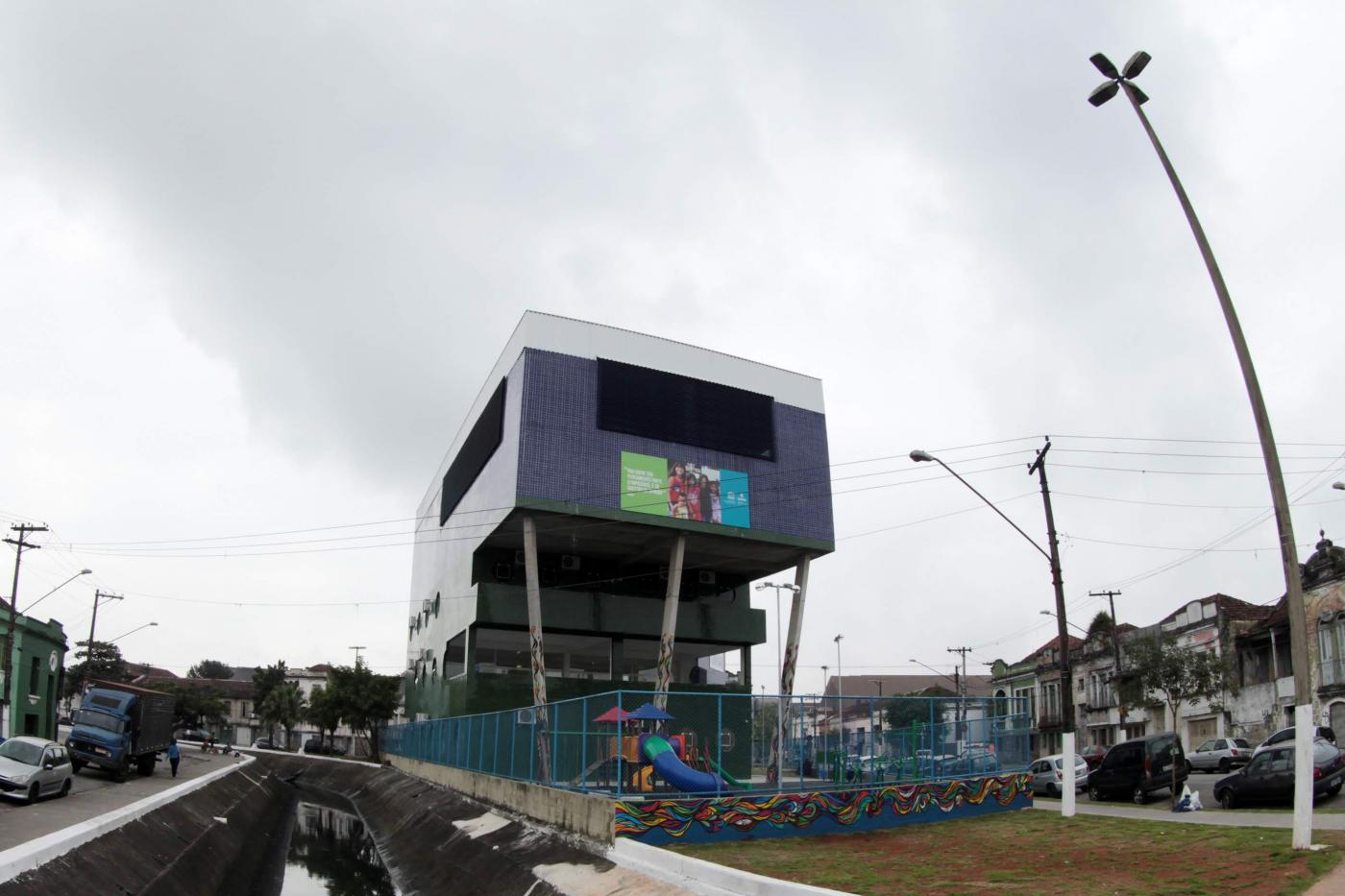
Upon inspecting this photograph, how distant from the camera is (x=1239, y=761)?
38500mm

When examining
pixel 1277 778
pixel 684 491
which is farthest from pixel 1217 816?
pixel 684 491

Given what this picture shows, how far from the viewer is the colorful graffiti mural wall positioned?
18297 millimetres

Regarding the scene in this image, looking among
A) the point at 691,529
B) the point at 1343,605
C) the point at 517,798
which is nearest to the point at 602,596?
the point at 691,529

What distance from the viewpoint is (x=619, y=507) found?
133 feet

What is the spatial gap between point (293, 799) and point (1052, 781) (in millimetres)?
43999

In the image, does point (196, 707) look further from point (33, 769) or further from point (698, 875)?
point (698, 875)

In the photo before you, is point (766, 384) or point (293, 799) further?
point (293, 799)

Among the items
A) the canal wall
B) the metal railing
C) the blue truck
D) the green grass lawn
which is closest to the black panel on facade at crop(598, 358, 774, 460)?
the metal railing

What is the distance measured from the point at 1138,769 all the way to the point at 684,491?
2063cm

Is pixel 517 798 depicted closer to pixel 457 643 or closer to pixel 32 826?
pixel 32 826

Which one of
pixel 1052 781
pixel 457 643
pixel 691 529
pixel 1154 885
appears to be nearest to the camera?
pixel 1154 885

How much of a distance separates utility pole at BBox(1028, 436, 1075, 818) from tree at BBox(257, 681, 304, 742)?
347 ft

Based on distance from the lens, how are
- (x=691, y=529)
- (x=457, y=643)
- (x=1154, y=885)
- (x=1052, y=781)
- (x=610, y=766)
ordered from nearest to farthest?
1. (x=1154, y=885)
2. (x=610, y=766)
3. (x=1052, y=781)
4. (x=691, y=529)
5. (x=457, y=643)

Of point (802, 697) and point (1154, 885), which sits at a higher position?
point (802, 697)
